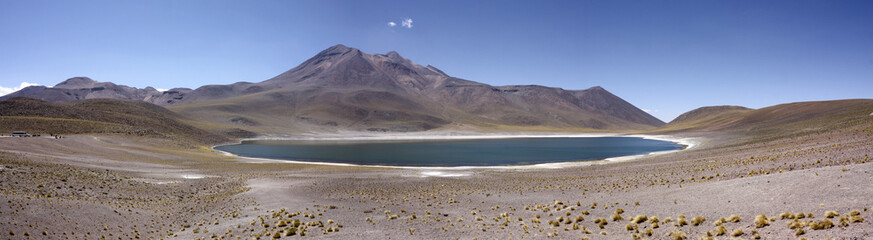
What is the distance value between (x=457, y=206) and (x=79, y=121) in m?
87.3

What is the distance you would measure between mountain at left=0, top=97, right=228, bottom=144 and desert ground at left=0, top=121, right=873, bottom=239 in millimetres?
55096

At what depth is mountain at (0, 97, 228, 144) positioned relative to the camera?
6588 cm

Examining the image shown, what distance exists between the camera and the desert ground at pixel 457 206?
11.0 meters

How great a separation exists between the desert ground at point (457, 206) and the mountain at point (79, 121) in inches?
2169

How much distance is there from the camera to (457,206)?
19.2m

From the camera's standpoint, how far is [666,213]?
1359 centimetres

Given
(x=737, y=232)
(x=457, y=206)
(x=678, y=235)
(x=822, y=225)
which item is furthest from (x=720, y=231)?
(x=457, y=206)

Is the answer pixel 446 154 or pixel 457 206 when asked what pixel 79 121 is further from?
pixel 457 206

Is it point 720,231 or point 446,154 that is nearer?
point 720,231

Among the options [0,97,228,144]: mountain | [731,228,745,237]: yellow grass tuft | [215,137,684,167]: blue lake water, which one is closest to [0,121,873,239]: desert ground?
[731,228,745,237]: yellow grass tuft

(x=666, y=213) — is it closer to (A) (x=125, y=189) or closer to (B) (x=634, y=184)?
(B) (x=634, y=184)

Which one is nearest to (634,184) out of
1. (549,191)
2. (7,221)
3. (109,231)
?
(549,191)

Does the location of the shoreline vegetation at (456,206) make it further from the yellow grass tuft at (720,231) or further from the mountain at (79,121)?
the mountain at (79,121)

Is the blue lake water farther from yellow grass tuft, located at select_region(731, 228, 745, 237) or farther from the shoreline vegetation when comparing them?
yellow grass tuft, located at select_region(731, 228, 745, 237)
